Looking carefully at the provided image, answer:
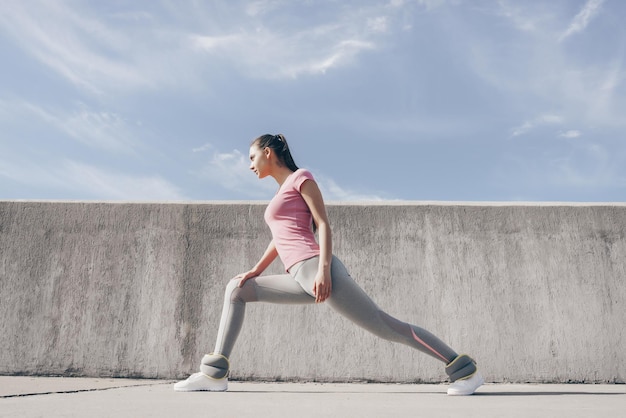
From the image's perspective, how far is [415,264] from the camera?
4125 millimetres

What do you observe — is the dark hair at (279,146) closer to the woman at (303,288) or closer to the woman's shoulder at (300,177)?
the woman at (303,288)

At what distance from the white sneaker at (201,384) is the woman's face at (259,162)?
1095 millimetres

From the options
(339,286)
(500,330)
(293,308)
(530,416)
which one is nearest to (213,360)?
(339,286)

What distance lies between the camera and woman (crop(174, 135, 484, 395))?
2.73 meters

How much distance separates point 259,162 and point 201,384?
3.94 ft

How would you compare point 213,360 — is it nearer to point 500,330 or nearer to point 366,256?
point 366,256

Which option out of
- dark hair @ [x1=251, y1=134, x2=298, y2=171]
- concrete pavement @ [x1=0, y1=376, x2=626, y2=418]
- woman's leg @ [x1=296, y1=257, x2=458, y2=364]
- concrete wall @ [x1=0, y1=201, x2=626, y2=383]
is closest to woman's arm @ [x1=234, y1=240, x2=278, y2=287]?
woman's leg @ [x1=296, y1=257, x2=458, y2=364]

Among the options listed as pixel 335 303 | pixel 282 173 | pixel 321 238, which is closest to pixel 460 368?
pixel 335 303

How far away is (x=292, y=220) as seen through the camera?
2.88 m

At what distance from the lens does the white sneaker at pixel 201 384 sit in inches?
111

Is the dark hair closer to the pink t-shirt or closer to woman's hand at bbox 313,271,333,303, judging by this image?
the pink t-shirt

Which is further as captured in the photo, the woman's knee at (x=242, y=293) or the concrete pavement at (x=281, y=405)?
the woman's knee at (x=242, y=293)

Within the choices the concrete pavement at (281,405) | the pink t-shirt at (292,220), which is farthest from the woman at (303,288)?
the concrete pavement at (281,405)

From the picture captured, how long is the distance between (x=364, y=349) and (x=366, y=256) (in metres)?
0.68
